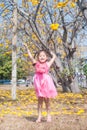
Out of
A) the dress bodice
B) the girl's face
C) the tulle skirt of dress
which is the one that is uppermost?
the girl's face

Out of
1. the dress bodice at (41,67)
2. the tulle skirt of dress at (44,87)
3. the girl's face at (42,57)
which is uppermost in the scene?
the girl's face at (42,57)

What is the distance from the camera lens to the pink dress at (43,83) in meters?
6.60

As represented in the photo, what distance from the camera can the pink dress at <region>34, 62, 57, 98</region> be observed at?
660cm

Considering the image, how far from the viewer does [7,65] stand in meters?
54.8

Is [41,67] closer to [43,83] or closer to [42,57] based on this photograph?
[42,57]

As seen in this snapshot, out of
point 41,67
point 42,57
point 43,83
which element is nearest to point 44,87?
point 43,83

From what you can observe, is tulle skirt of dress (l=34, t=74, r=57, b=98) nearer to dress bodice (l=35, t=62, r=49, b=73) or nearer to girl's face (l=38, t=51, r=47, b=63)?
dress bodice (l=35, t=62, r=49, b=73)

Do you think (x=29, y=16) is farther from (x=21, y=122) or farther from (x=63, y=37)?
(x=21, y=122)

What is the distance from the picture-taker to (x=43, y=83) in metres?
6.62

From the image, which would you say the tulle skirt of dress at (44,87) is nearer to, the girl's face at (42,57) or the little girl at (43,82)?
the little girl at (43,82)

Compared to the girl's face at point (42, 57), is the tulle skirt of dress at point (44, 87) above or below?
below

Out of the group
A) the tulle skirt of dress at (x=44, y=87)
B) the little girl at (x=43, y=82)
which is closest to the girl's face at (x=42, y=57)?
the little girl at (x=43, y=82)

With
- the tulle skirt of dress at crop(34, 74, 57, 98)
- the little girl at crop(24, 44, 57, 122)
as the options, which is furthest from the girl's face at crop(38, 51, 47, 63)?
the tulle skirt of dress at crop(34, 74, 57, 98)

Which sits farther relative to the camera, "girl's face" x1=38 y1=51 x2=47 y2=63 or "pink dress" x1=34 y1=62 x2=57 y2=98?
"girl's face" x1=38 y1=51 x2=47 y2=63
